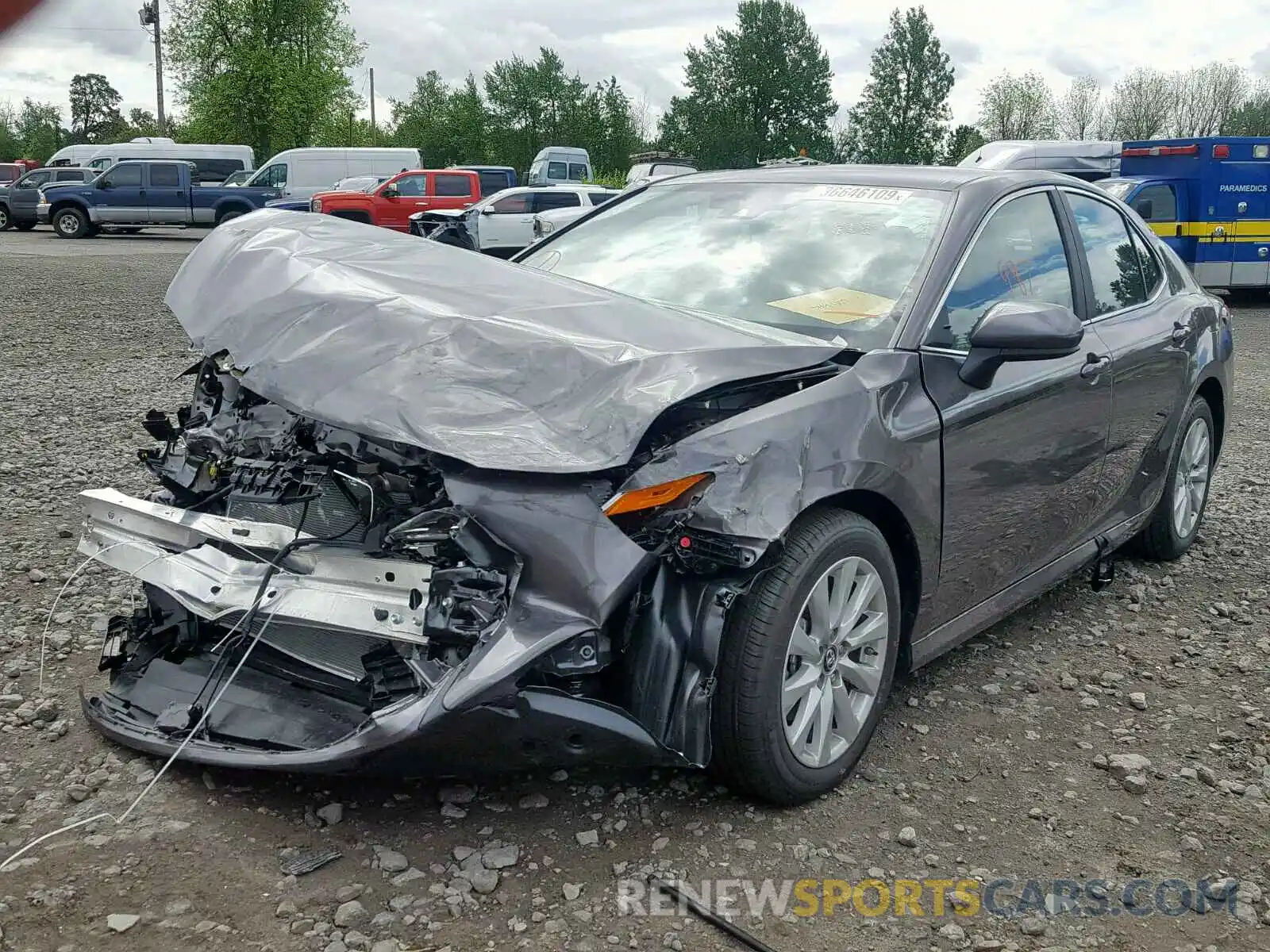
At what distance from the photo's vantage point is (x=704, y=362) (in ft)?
9.39

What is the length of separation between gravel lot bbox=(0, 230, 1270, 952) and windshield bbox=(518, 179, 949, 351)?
122cm

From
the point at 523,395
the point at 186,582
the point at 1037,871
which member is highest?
the point at 523,395

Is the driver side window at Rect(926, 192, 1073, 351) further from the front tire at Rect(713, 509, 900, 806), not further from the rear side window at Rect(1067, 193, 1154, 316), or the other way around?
the front tire at Rect(713, 509, 900, 806)

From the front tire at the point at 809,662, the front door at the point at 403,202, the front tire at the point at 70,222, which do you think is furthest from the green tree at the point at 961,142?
the front tire at the point at 809,662

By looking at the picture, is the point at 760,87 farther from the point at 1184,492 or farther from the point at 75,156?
the point at 1184,492

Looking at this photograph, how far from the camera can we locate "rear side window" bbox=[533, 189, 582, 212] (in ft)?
78.5

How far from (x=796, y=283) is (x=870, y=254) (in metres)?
0.24

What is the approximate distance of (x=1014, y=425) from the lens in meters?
3.56

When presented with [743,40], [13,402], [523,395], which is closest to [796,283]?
[523,395]

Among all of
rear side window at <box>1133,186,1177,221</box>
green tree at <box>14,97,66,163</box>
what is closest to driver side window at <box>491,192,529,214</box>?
rear side window at <box>1133,186,1177,221</box>

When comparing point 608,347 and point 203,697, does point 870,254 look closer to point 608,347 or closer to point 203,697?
point 608,347

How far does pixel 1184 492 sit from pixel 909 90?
80.3m

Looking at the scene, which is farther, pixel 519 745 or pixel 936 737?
pixel 936 737

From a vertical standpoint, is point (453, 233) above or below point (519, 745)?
above
